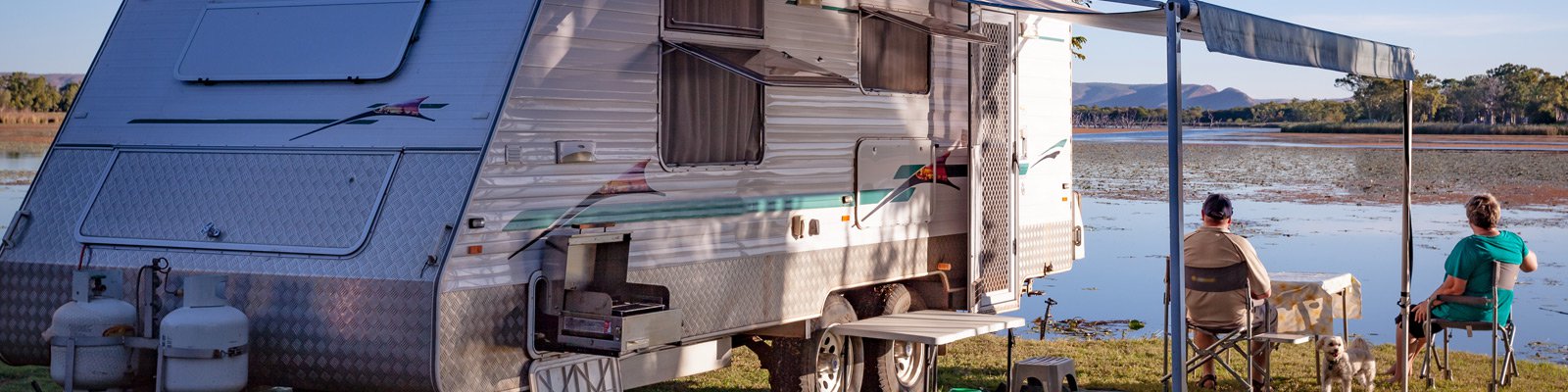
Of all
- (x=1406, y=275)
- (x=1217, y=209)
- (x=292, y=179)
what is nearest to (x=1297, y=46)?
(x=1217, y=209)

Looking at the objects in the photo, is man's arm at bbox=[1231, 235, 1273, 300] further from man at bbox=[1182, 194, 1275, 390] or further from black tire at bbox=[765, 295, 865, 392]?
black tire at bbox=[765, 295, 865, 392]

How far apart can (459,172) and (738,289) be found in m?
1.72

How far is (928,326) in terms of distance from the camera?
776 cm

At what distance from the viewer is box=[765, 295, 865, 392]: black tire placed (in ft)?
25.2

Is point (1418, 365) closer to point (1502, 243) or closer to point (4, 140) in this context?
point (1502, 243)

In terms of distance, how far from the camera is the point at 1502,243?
28.1 ft

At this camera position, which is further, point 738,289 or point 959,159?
point 959,159

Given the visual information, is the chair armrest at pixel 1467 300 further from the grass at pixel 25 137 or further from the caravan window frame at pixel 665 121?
the grass at pixel 25 137

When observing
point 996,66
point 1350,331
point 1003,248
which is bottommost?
point 1350,331

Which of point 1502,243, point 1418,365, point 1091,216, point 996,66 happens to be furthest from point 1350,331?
point 1091,216

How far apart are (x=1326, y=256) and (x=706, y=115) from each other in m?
14.0

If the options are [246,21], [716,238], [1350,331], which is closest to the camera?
[246,21]

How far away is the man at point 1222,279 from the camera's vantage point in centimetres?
813

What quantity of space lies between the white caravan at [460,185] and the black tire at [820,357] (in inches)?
1.2
